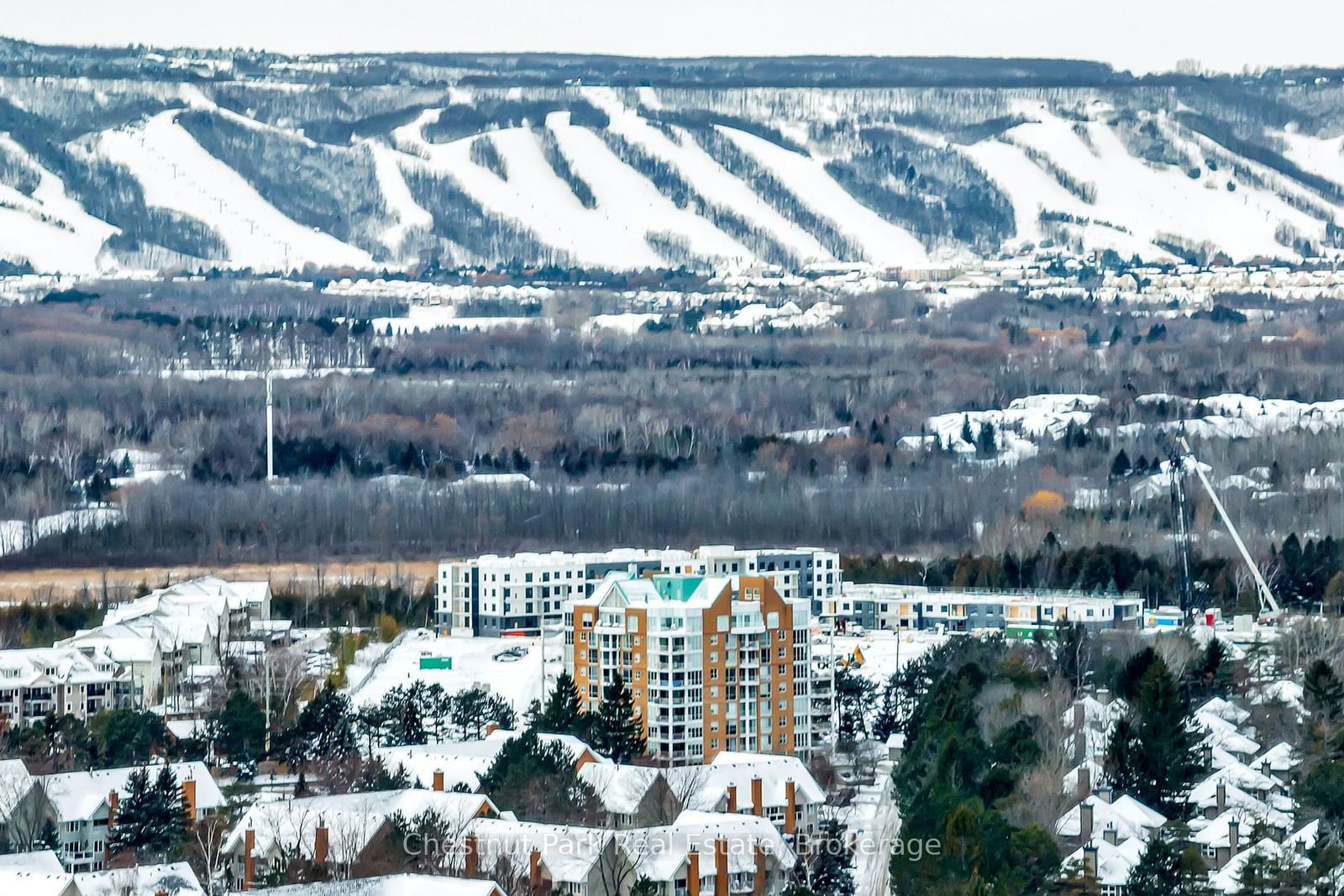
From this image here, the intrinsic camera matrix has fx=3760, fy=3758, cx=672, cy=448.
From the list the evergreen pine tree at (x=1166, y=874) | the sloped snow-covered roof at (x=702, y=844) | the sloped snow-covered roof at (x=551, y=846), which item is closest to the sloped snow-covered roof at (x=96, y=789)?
the sloped snow-covered roof at (x=551, y=846)

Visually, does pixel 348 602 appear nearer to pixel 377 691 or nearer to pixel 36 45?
pixel 377 691

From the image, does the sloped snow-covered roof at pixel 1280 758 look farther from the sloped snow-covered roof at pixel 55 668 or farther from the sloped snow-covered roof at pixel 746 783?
the sloped snow-covered roof at pixel 55 668

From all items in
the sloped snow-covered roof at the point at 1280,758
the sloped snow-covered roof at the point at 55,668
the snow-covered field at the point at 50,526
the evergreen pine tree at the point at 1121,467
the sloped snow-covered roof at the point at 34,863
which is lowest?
the sloped snow-covered roof at the point at 34,863

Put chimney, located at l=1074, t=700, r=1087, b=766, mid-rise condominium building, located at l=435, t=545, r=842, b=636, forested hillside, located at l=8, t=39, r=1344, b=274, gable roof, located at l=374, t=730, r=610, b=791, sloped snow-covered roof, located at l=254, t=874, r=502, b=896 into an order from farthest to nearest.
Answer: forested hillside, located at l=8, t=39, r=1344, b=274, mid-rise condominium building, located at l=435, t=545, r=842, b=636, chimney, located at l=1074, t=700, r=1087, b=766, gable roof, located at l=374, t=730, r=610, b=791, sloped snow-covered roof, located at l=254, t=874, r=502, b=896

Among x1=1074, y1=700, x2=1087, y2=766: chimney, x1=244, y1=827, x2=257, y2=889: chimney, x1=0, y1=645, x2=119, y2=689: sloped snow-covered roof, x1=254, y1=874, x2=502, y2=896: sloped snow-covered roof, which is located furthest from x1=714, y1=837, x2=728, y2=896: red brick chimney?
x1=0, y1=645, x2=119, y2=689: sloped snow-covered roof

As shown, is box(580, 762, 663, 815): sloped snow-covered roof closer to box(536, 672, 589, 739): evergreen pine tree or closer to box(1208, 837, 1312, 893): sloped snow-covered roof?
box(536, 672, 589, 739): evergreen pine tree
